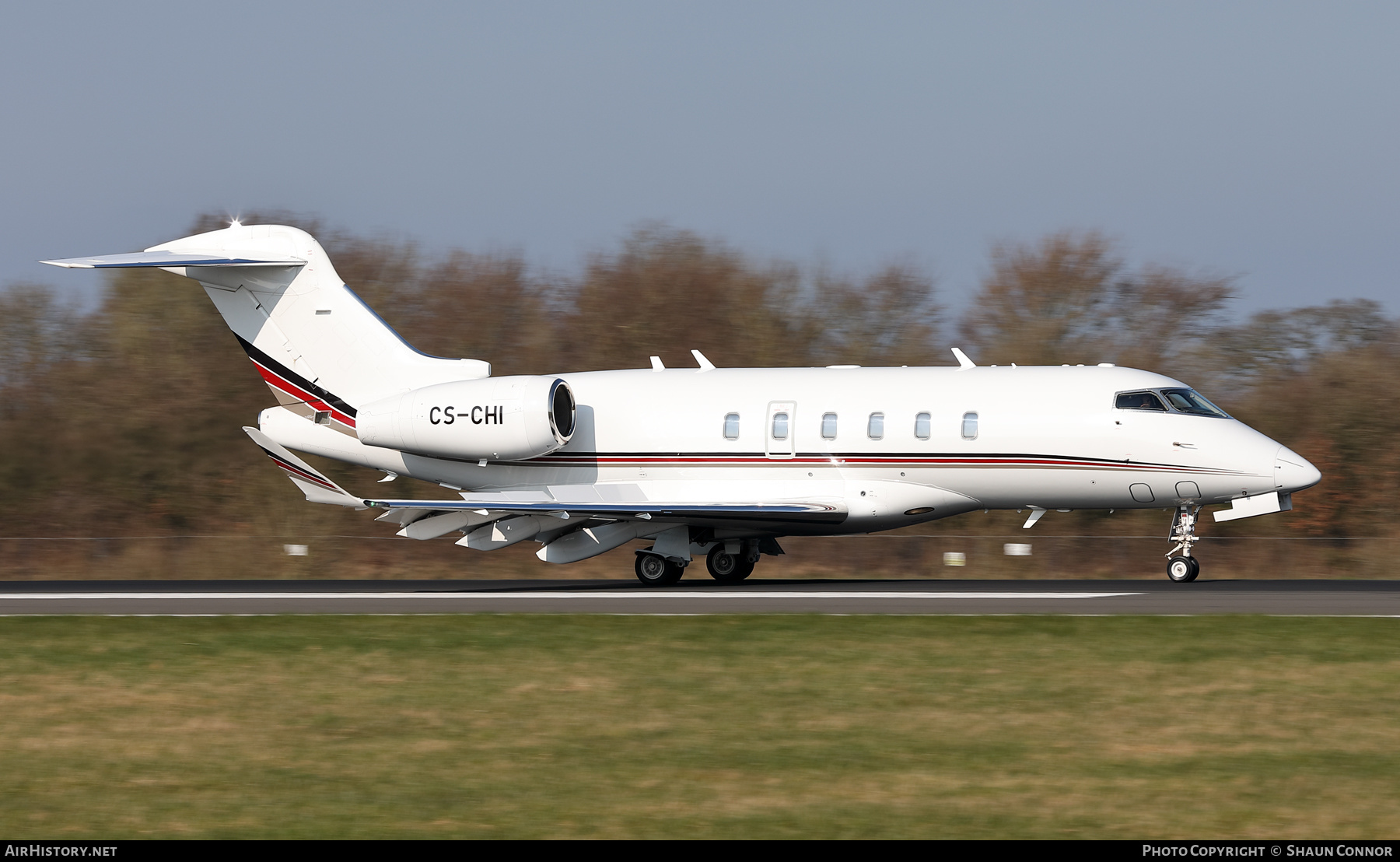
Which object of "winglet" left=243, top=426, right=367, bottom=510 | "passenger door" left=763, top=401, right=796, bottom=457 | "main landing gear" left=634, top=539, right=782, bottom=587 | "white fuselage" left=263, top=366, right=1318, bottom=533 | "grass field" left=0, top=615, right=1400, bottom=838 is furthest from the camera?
"main landing gear" left=634, top=539, right=782, bottom=587

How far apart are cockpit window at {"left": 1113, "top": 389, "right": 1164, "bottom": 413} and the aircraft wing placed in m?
4.52

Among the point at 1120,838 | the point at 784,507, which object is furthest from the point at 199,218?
the point at 1120,838

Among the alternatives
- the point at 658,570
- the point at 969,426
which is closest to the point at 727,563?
the point at 658,570

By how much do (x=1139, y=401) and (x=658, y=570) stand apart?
8.04 m

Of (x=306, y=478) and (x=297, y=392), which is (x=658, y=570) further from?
(x=297, y=392)

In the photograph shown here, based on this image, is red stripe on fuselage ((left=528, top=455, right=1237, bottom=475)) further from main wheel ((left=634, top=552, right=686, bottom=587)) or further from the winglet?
the winglet

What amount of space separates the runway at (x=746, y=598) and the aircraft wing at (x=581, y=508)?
112cm

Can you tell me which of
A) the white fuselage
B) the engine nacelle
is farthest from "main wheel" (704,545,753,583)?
the engine nacelle

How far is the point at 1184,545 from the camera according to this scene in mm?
23484

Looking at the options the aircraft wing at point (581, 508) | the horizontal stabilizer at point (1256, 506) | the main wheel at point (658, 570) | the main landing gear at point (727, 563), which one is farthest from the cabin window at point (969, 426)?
the main wheel at point (658, 570)

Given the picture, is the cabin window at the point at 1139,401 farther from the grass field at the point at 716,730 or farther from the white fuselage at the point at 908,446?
the grass field at the point at 716,730

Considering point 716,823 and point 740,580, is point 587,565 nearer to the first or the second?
point 740,580

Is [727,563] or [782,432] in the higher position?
[782,432]

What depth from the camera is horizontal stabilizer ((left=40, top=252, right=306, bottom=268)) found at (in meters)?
25.3
